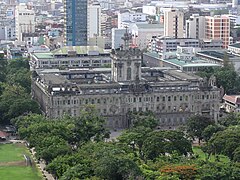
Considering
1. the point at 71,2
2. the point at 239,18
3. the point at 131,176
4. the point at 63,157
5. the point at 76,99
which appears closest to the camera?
the point at 131,176

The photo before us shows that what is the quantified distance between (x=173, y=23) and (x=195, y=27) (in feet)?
23.5

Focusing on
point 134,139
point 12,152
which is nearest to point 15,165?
point 12,152

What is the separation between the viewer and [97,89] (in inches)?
3484

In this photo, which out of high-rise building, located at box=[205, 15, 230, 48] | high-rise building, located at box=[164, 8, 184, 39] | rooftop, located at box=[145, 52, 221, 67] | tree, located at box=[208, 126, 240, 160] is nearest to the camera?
tree, located at box=[208, 126, 240, 160]

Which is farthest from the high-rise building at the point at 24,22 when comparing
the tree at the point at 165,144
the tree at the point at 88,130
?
the tree at the point at 165,144

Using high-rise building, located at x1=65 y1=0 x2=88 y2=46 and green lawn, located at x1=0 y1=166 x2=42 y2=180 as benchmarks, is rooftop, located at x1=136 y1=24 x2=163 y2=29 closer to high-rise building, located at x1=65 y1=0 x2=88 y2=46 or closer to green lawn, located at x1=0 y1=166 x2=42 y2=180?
high-rise building, located at x1=65 y1=0 x2=88 y2=46

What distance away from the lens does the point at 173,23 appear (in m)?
158

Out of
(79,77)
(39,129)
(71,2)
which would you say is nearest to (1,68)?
(79,77)

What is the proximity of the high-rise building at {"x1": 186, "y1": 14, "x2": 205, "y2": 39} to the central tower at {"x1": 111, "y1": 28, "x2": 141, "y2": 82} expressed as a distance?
5929cm

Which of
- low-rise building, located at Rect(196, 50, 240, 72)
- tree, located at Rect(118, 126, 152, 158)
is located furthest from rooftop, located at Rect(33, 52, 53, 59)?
tree, located at Rect(118, 126, 152, 158)

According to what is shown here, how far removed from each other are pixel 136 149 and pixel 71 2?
82.5m

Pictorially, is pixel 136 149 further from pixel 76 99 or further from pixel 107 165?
pixel 76 99

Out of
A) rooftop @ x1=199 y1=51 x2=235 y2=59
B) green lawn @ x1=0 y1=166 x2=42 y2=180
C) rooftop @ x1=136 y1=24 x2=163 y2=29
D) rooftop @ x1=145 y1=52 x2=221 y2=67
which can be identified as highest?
rooftop @ x1=136 y1=24 x2=163 y2=29

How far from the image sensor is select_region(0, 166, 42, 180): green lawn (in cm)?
6341
